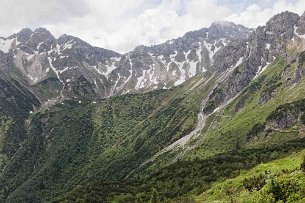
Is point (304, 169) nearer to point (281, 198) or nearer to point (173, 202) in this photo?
point (281, 198)

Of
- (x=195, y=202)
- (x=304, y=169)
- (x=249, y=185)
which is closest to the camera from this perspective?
(x=304, y=169)

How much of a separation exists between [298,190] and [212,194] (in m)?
119

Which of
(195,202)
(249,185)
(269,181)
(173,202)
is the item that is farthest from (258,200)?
(173,202)

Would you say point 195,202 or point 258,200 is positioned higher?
→ point 258,200

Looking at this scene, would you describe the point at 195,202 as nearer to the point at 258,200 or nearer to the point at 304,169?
the point at 304,169

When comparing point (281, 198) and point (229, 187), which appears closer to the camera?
point (281, 198)

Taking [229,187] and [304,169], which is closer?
[304,169]

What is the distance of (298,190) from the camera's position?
210 feet

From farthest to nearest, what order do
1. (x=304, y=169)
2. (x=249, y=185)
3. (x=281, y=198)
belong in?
(x=249, y=185)
(x=304, y=169)
(x=281, y=198)

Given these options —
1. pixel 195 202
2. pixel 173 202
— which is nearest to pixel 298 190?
pixel 195 202

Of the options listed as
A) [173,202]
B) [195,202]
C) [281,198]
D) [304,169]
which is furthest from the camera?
[173,202]

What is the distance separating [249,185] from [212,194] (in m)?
50.8

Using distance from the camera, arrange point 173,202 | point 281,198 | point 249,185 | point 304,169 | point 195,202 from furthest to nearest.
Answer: point 173,202
point 195,202
point 249,185
point 304,169
point 281,198

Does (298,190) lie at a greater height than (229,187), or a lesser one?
greater
